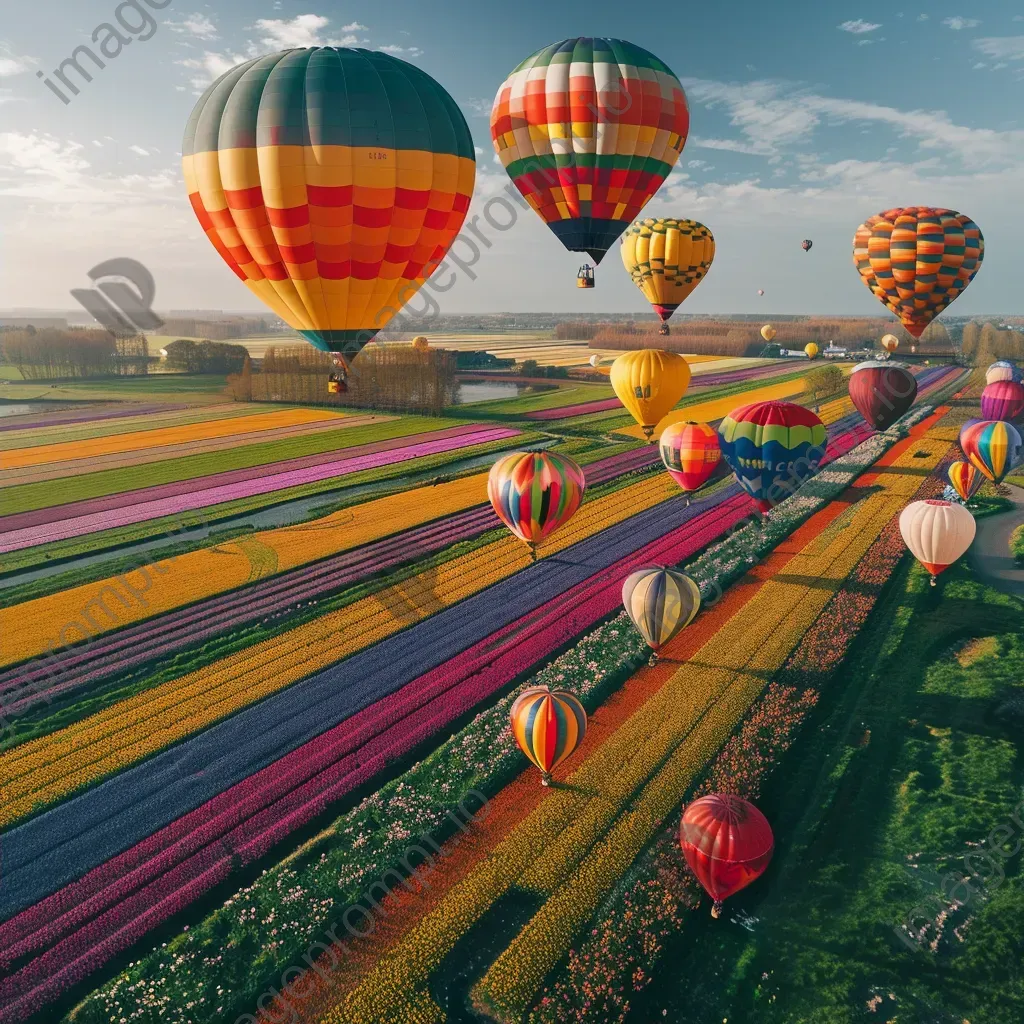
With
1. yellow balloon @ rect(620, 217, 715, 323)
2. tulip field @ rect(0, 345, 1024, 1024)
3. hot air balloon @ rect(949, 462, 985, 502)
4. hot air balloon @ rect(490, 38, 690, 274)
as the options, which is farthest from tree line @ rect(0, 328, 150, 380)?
hot air balloon @ rect(949, 462, 985, 502)

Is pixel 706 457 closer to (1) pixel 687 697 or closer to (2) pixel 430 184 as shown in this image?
(1) pixel 687 697

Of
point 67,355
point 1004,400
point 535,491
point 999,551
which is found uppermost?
point 67,355

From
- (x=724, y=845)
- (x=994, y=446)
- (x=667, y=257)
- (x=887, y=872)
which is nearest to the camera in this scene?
(x=724, y=845)

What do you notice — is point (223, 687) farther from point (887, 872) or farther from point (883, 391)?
point (883, 391)

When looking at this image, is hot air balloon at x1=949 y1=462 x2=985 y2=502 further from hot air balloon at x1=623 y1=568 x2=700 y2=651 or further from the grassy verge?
hot air balloon at x1=623 y1=568 x2=700 y2=651

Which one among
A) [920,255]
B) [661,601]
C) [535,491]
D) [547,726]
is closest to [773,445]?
[661,601]

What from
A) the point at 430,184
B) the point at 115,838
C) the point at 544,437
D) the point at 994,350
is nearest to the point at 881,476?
the point at 544,437

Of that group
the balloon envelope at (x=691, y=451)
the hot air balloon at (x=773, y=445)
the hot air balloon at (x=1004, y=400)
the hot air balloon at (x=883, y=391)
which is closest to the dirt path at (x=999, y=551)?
the hot air balloon at (x=883, y=391)

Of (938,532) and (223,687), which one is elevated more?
(938,532)
